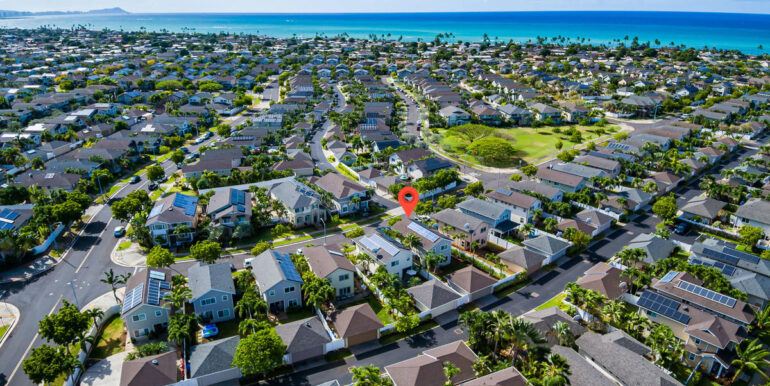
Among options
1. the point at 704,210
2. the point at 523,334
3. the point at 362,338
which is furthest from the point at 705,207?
the point at 362,338

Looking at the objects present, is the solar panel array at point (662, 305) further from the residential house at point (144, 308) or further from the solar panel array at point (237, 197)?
the solar panel array at point (237, 197)

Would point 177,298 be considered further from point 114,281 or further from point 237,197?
point 237,197

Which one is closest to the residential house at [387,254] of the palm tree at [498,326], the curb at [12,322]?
the palm tree at [498,326]

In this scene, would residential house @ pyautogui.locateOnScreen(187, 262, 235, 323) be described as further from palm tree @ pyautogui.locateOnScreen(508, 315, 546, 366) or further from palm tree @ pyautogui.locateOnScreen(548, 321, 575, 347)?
palm tree @ pyautogui.locateOnScreen(548, 321, 575, 347)

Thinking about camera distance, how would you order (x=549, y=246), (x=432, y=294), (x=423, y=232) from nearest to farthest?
(x=432, y=294)
(x=549, y=246)
(x=423, y=232)

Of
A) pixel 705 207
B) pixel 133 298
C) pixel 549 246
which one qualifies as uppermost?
pixel 705 207

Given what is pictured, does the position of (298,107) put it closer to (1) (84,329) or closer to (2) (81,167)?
(2) (81,167)

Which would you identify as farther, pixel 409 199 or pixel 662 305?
pixel 409 199
